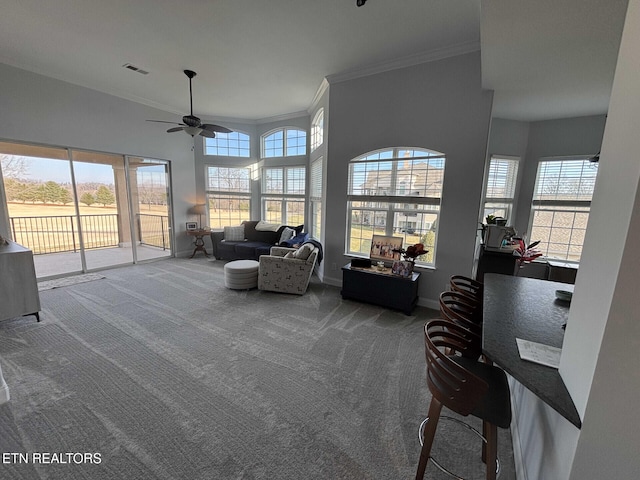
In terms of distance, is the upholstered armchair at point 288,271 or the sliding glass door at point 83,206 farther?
the sliding glass door at point 83,206

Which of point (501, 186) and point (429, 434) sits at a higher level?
point (501, 186)

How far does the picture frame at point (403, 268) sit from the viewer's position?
12.0ft

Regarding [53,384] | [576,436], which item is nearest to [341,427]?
[576,436]

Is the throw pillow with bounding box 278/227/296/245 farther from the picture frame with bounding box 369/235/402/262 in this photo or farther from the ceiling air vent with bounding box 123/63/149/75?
the ceiling air vent with bounding box 123/63/149/75

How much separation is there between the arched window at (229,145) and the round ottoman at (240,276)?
3793mm

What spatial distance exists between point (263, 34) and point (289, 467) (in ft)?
13.7

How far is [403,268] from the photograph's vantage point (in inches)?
145

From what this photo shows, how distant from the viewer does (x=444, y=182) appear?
364 cm

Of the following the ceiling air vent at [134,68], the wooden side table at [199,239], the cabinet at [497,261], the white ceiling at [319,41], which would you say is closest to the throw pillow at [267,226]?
the wooden side table at [199,239]

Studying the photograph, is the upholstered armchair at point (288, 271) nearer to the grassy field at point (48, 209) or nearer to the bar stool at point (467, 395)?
the bar stool at point (467, 395)

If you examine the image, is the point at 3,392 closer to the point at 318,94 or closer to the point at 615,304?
the point at 615,304

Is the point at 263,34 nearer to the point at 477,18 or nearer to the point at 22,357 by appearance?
the point at 477,18

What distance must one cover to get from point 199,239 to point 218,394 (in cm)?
528

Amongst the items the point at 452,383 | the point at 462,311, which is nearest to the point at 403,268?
the point at 462,311
